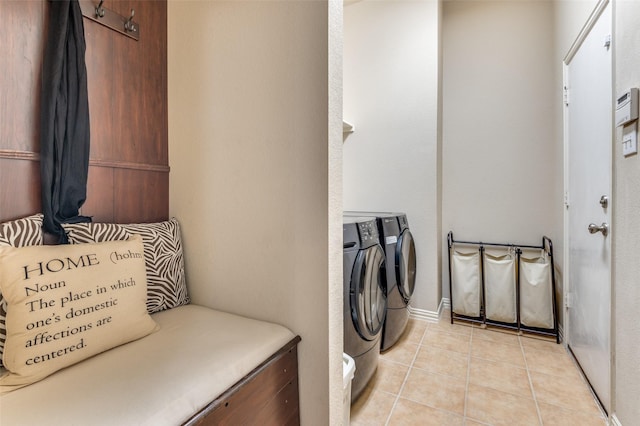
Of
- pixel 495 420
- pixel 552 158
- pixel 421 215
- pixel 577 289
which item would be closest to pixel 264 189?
pixel 495 420

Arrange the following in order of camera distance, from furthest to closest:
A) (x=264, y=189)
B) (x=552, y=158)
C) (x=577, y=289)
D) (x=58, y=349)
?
1. (x=552, y=158)
2. (x=577, y=289)
3. (x=264, y=189)
4. (x=58, y=349)

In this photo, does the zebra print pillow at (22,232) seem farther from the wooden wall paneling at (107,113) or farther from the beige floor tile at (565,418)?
the beige floor tile at (565,418)

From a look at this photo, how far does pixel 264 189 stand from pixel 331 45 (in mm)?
604

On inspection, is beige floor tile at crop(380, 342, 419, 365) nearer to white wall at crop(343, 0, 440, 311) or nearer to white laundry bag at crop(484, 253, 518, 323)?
white wall at crop(343, 0, 440, 311)

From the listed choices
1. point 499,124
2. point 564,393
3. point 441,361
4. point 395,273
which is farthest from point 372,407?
point 499,124

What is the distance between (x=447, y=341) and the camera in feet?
7.66

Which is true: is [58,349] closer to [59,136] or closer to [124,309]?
[124,309]

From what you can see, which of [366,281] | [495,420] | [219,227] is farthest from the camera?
[366,281]

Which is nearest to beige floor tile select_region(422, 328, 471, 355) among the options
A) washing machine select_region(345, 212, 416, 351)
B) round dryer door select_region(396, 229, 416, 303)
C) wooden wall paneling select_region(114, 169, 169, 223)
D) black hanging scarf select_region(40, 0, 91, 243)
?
washing machine select_region(345, 212, 416, 351)

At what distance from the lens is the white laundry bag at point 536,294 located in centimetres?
238

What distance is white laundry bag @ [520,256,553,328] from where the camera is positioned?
2375mm

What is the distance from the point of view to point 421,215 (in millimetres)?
2699

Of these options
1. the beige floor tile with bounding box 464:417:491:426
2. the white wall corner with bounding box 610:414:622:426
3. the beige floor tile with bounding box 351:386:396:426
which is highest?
the white wall corner with bounding box 610:414:622:426

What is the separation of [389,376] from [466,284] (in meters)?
1.28
